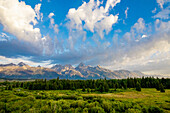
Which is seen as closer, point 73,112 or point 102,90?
point 73,112

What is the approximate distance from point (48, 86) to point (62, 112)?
8517 cm

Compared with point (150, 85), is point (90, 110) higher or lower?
higher

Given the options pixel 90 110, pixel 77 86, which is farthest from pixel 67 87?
pixel 90 110

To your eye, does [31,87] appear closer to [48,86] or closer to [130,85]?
[48,86]

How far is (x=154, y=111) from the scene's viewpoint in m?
18.2

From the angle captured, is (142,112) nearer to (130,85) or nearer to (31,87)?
(130,85)

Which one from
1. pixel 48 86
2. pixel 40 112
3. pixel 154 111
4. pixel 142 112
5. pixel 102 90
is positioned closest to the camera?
pixel 40 112

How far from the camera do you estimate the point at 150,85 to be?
92.9 meters

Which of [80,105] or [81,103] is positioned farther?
[81,103]

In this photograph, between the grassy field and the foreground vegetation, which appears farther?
the foreground vegetation

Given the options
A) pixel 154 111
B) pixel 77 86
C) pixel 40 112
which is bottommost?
pixel 77 86

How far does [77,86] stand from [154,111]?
88.9 metres

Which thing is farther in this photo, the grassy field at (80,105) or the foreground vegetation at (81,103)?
the foreground vegetation at (81,103)

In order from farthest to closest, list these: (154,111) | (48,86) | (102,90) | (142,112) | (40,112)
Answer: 1. (48,86)
2. (102,90)
3. (154,111)
4. (142,112)
5. (40,112)
